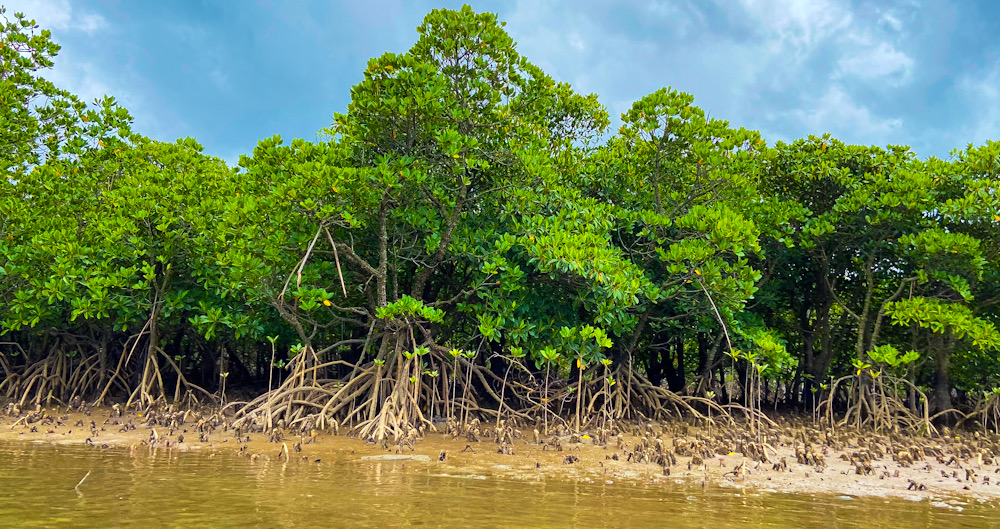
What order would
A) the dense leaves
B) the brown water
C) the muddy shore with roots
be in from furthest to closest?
the dense leaves, the muddy shore with roots, the brown water

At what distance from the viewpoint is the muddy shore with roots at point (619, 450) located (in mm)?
5785

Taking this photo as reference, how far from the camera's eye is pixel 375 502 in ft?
14.6

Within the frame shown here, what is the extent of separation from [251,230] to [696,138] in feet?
21.0

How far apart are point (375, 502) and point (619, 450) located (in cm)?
364

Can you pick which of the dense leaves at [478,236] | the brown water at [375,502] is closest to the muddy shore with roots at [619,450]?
the brown water at [375,502]

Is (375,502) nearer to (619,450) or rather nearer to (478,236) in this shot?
(619,450)

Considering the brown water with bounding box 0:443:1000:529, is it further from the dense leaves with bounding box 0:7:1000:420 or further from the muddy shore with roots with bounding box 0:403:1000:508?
the dense leaves with bounding box 0:7:1000:420

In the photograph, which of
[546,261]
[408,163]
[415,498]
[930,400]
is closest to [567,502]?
[415,498]

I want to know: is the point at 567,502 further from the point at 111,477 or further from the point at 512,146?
the point at 512,146

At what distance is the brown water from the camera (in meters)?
3.97

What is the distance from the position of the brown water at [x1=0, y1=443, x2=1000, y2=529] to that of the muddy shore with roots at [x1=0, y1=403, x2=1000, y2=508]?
1.22 feet

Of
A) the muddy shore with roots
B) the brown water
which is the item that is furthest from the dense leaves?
the brown water

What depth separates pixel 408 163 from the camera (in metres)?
7.96

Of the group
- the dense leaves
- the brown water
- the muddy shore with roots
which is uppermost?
the dense leaves
